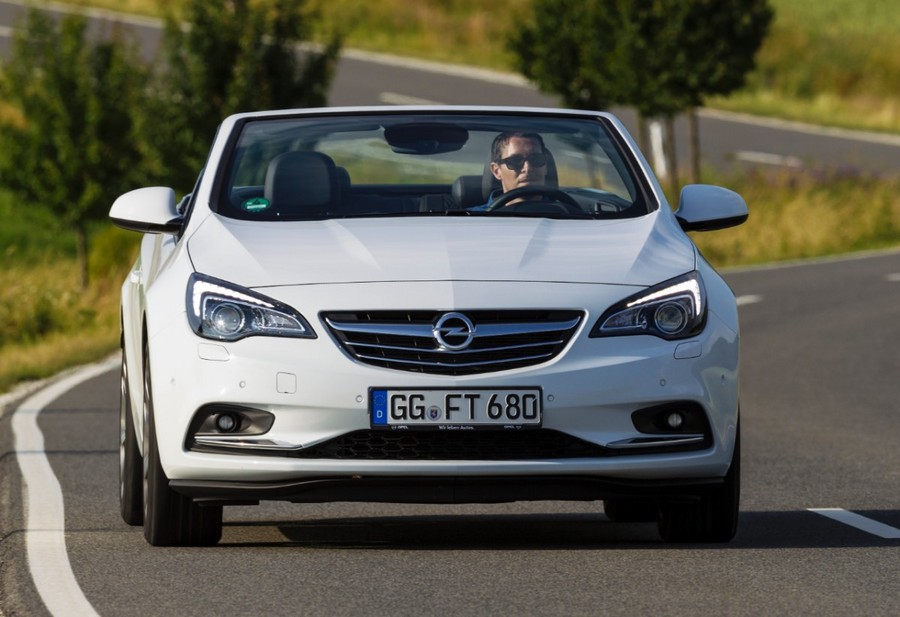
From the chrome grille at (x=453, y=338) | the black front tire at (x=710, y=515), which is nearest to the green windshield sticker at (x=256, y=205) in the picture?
the chrome grille at (x=453, y=338)

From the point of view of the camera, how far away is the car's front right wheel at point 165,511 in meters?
7.28

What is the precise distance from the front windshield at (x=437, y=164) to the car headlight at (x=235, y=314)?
0.79 meters

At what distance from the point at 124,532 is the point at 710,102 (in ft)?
141

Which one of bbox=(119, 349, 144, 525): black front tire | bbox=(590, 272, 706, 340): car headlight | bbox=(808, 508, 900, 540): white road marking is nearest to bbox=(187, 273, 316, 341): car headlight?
bbox=(590, 272, 706, 340): car headlight

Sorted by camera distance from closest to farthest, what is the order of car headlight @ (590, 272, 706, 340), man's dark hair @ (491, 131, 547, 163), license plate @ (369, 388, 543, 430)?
license plate @ (369, 388, 543, 430) → car headlight @ (590, 272, 706, 340) → man's dark hair @ (491, 131, 547, 163)

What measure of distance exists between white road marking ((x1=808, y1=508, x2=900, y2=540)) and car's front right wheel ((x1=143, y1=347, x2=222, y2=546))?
7.98ft

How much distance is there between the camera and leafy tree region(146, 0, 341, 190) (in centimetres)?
3114

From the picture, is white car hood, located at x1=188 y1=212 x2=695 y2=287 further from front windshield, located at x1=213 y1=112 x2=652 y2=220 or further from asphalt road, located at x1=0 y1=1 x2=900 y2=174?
asphalt road, located at x1=0 y1=1 x2=900 y2=174

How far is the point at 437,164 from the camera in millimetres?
8969


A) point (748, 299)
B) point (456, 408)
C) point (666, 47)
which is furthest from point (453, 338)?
point (666, 47)

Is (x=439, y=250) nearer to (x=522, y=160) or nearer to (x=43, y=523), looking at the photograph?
(x=522, y=160)

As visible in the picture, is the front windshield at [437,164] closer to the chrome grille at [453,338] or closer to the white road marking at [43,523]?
the chrome grille at [453,338]

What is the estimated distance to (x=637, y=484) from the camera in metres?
7.10

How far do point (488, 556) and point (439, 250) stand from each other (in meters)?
1.06
